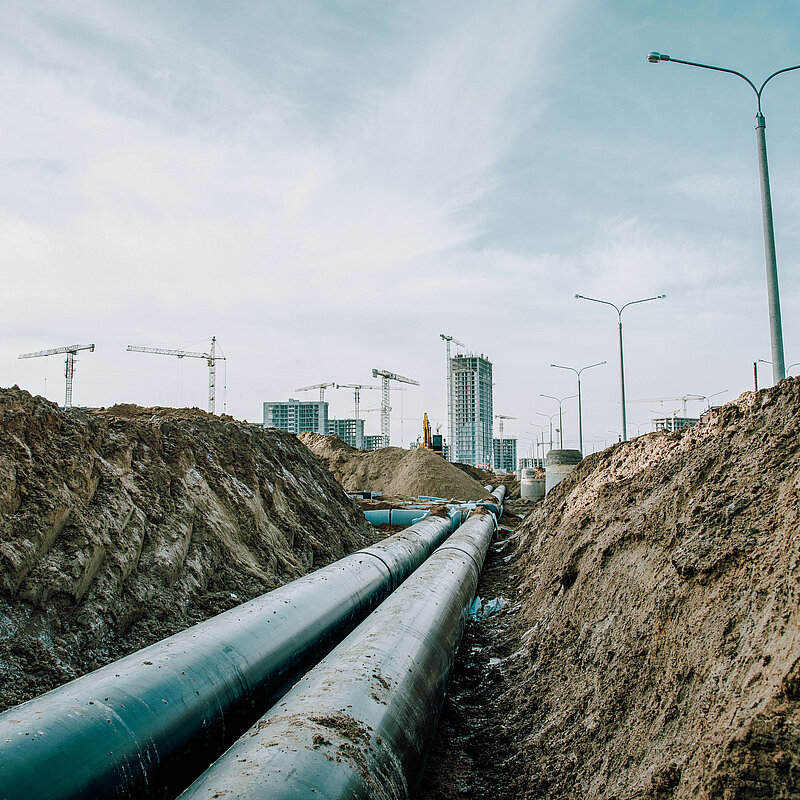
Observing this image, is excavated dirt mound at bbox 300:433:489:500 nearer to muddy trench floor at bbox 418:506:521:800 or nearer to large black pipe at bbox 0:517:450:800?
muddy trench floor at bbox 418:506:521:800

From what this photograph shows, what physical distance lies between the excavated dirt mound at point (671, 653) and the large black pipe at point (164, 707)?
1.47 metres

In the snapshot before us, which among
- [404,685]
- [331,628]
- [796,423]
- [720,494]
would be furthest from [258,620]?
[796,423]

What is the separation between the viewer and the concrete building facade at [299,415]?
117 metres

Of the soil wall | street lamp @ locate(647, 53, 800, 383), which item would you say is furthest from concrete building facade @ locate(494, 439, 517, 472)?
the soil wall

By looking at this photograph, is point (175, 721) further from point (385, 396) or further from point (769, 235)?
point (385, 396)

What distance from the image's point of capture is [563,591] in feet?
21.3

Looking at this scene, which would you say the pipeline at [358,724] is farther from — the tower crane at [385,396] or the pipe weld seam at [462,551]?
the tower crane at [385,396]

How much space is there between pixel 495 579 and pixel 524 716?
5495 mm

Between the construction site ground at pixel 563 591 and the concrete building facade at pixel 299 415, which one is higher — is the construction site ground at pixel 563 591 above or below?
below

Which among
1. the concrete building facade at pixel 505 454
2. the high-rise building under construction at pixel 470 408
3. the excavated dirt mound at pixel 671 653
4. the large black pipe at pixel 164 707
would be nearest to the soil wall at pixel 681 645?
the excavated dirt mound at pixel 671 653

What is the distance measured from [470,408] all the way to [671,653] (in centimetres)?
9496

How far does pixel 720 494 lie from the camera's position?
4.63 meters

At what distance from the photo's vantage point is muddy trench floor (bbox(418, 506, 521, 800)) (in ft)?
14.0

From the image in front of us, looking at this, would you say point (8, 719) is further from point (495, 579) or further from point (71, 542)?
point (495, 579)
